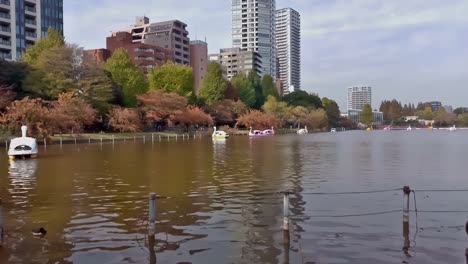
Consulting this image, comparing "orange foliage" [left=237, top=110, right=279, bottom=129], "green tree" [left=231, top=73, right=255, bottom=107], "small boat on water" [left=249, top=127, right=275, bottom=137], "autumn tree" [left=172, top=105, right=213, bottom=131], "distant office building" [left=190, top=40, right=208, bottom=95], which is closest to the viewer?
"autumn tree" [left=172, top=105, right=213, bottom=131]

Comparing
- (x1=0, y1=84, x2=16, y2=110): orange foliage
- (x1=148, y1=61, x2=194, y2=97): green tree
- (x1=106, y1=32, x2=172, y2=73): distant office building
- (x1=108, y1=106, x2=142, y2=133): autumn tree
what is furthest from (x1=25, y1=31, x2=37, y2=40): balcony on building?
(x1=0, y1=84, x2=16, y2=110): orange foliage

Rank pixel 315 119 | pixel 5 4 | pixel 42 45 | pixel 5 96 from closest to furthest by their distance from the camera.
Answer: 1. pixel 5 96
2. pixel 42 45
3. pixel 5 4
4. pixel 315 119

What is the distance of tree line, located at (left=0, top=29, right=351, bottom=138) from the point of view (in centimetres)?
5650

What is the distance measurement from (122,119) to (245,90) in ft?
214

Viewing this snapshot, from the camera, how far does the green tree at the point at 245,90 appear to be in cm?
13512

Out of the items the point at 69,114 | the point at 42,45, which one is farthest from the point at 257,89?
the point at 69,114

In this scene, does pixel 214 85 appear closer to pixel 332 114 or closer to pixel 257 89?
pixel 257 89

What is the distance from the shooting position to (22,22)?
103312 millimetres

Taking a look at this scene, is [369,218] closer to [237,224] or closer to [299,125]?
[237,224]

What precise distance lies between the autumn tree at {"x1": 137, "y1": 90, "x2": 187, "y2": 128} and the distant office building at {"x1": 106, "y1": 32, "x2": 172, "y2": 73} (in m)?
48.3

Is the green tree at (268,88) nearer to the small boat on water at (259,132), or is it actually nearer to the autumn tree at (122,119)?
the small boat on water at (259,132)

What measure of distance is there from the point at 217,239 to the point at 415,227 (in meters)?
5.13

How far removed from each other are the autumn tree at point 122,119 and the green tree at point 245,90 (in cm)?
6037

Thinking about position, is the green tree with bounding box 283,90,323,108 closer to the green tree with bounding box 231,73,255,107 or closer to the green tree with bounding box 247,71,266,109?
the green tree with bounding box 247,71,266,109
